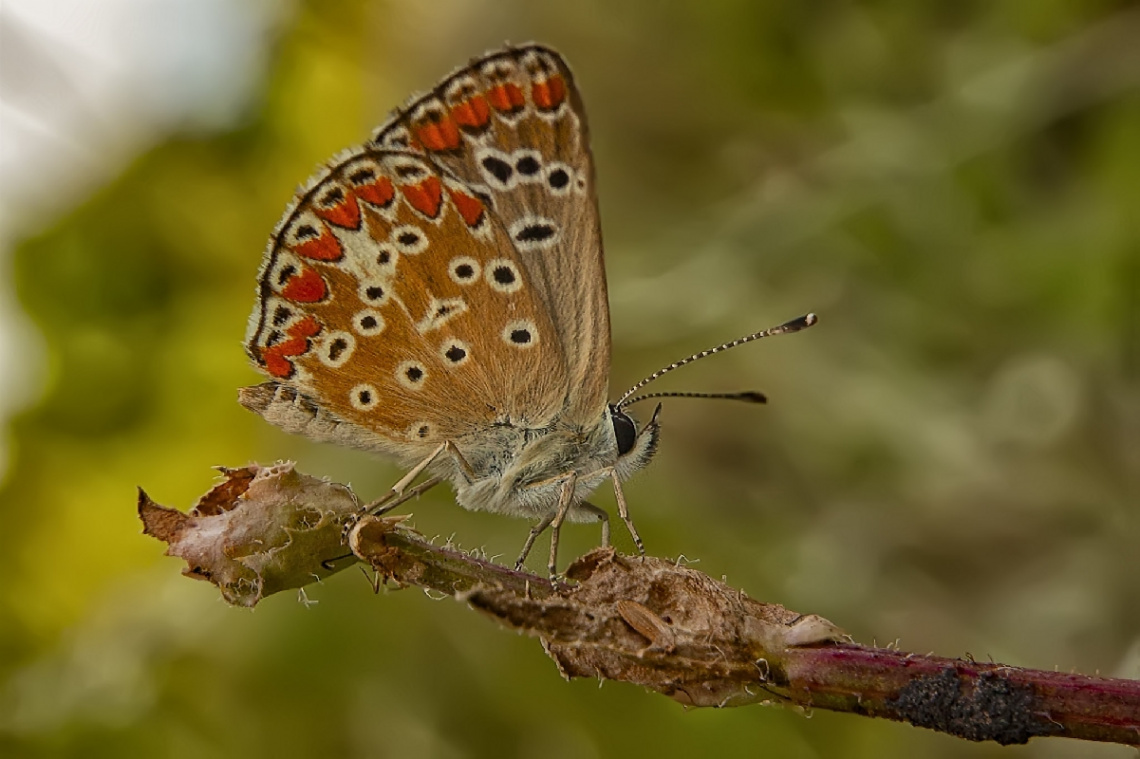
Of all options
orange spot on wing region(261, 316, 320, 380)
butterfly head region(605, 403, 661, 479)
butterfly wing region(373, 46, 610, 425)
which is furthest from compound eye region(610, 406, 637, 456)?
orange spot on wing region(261, 316, 320, 380)

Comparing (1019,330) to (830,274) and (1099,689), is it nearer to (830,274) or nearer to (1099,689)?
(830,274)

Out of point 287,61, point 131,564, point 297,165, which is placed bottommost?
point 131,564

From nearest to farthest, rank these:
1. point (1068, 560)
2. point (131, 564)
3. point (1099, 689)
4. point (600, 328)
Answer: point (1099, 689) < point (600, 328) < point (1068, 560) < point (131, 564)

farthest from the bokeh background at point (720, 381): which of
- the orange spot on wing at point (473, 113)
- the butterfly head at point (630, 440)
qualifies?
the orange spot on wing at point (473, 113)

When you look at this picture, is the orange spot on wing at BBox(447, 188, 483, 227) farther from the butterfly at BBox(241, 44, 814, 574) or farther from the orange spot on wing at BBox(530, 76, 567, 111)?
the orange spot on wing at BBox(530, 76, 567, 111)

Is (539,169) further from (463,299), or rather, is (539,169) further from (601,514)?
(601,514)

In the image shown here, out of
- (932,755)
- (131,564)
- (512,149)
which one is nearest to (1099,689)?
(512,149)

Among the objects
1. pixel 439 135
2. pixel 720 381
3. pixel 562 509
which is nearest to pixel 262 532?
pixel 562 509
